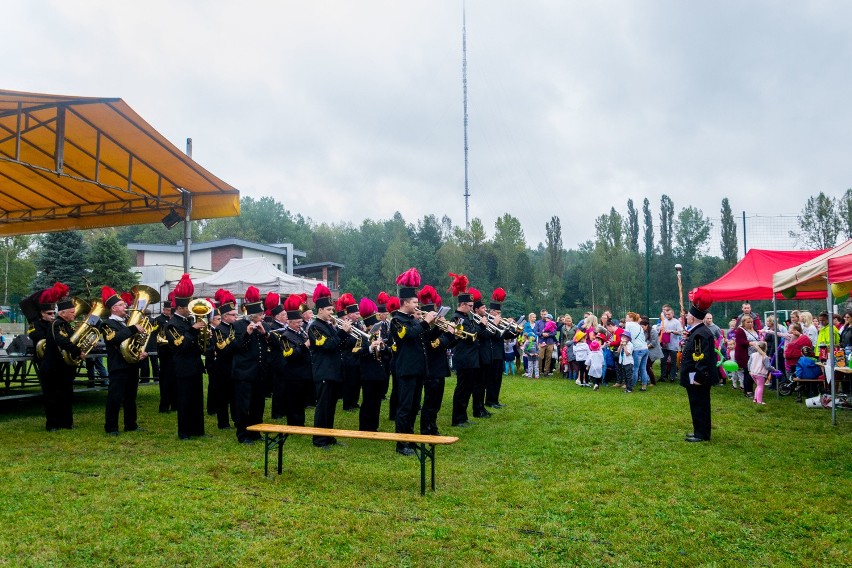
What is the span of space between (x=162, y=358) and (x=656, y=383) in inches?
466

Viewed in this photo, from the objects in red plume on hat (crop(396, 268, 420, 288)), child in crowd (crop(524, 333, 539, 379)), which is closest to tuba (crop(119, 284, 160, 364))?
red plume on hat (crop(396, 268, 420, 288))

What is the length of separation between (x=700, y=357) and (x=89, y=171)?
1188 cm

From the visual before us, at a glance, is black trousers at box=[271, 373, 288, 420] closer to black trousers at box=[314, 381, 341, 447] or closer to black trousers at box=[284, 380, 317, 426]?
black trousers at box=[284, 380, 317, 426]

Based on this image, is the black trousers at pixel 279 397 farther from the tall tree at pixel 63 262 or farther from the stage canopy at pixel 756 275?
the tall tree at pixel 63 262

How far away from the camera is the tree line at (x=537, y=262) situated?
1375 inches

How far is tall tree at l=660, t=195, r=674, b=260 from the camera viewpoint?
40709mm

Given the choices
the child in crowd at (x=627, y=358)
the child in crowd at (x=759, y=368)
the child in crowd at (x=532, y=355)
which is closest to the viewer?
the child in crowd at (x=759, y=368)

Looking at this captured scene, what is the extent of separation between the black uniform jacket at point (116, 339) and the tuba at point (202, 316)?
3.19 feet

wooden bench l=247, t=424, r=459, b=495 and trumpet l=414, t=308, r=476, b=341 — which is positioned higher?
trumpet l=414, t=308, r=476, b=341

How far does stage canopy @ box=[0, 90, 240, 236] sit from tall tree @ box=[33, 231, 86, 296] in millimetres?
21611

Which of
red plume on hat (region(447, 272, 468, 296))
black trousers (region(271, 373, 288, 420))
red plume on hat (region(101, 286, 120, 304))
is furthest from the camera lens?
red plume on hat (region(101, 286, 120, 304))

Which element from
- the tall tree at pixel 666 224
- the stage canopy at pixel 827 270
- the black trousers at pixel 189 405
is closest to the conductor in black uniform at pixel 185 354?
the black trousers at pixel 189 405

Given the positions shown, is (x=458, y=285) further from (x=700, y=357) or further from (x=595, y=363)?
(x=595, y=363)

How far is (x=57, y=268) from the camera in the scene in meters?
34.6
